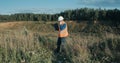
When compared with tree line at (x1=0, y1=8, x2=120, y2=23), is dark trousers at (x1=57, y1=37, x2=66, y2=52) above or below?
above

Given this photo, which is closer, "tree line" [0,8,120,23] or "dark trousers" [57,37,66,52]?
"dark trousers" [57,37,66,52]

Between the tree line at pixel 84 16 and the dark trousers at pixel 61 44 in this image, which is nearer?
the dark trousers at pixel 61 44

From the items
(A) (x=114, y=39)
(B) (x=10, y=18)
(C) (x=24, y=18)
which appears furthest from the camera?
(B) (x=10, y=18)

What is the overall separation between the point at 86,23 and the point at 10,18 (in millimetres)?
51678

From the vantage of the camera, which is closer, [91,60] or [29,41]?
[91,60]

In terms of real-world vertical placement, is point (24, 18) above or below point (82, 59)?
below

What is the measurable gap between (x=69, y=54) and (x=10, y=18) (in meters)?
131

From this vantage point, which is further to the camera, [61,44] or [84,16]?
[84,16]

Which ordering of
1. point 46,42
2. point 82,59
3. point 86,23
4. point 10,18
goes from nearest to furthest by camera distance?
point 82,59 → point 46,42 → point 86,23 → point 10,18

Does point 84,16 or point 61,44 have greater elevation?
point 61,44

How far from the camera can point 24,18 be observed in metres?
132

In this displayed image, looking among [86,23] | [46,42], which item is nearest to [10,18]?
[86,23]

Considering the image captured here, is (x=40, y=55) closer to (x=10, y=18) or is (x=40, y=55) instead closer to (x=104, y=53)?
(x=104, y=53)

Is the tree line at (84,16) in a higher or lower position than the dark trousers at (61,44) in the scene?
lower
